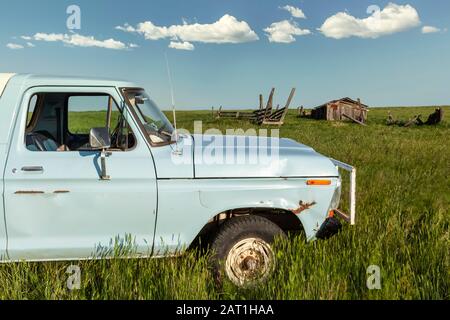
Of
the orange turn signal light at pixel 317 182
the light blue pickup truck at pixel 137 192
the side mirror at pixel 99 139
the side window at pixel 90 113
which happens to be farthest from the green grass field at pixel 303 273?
the side window at pixel 90 113

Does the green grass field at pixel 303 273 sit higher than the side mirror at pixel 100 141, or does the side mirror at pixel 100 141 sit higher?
the side mirror at pixel 100 141

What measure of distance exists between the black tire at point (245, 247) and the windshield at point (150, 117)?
111 cm

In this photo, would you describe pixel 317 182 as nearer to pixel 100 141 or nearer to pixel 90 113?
pixel 100 141

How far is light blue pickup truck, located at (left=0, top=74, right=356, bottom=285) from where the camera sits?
349cm

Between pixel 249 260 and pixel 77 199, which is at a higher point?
pixel 77 199

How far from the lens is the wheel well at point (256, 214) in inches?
153

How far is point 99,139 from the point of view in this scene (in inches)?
133

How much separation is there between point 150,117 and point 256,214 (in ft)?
4.83
